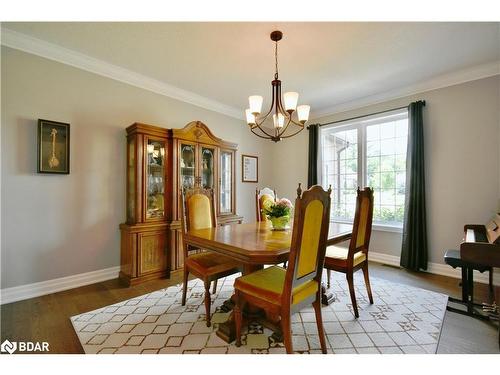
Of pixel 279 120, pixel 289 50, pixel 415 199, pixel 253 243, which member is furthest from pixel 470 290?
pixel 289 50

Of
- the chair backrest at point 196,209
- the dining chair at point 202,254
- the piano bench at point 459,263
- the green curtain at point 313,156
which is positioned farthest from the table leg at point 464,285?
the chair backrest at point 196,209

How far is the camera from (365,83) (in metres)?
3.16

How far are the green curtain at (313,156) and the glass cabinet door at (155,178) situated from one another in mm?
2547

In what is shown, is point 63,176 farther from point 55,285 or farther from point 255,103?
point 255,103

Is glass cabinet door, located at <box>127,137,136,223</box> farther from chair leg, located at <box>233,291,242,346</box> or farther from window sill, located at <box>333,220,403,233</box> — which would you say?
window sill, located at <box>333,220,403,233</box>

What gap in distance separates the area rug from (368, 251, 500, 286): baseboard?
2.64 ft

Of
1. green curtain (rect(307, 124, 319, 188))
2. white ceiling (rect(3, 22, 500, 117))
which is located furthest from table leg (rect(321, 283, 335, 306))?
white ceiling (rect(3, 22, 500, 117))

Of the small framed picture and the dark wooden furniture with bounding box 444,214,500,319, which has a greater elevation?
the small framed picture

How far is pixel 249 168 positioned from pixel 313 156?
1253 mm

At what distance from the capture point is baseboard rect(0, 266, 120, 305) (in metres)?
2.16

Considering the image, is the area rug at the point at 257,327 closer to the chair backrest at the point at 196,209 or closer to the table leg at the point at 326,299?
the table leg at the point at 326,299

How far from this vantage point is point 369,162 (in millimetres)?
3709
